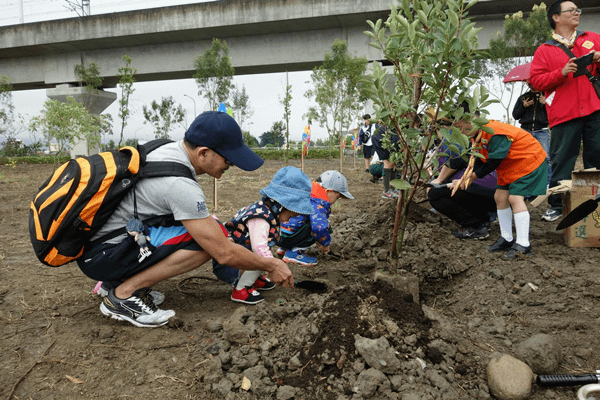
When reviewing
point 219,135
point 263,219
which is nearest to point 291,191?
point 263,219

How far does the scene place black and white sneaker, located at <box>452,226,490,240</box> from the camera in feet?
12.9

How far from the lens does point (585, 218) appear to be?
3.26 m

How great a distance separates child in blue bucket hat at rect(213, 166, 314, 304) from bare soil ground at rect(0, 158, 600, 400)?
6.3 inches

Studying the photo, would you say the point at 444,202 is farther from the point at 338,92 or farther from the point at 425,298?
the point at 338,92

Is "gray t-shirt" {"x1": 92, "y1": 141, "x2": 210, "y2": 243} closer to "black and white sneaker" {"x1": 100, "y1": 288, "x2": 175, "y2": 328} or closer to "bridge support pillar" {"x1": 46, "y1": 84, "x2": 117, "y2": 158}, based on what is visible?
"black and white sneaker" {"x1": 100, "y1": 288, "x2": 175, "y2": 328}

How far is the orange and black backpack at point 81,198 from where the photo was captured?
1.94m

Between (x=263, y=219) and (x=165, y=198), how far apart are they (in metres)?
0.78

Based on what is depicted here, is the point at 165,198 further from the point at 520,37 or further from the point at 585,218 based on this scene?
the point at 520,37

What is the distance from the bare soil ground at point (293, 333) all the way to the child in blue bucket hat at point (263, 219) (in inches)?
6.3

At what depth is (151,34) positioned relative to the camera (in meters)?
16.3

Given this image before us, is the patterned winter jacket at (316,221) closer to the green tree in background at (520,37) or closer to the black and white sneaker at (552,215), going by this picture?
the black and white sneaker at (552,215)

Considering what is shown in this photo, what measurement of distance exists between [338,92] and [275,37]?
433cm

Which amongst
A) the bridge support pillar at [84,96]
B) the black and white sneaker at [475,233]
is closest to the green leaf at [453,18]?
the black and white sneaker at [475,233]

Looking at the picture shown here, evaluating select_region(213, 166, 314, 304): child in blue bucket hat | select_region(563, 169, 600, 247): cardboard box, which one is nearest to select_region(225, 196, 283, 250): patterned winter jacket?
select_region(213, 166, 314, 304): child in blue bucket hat
